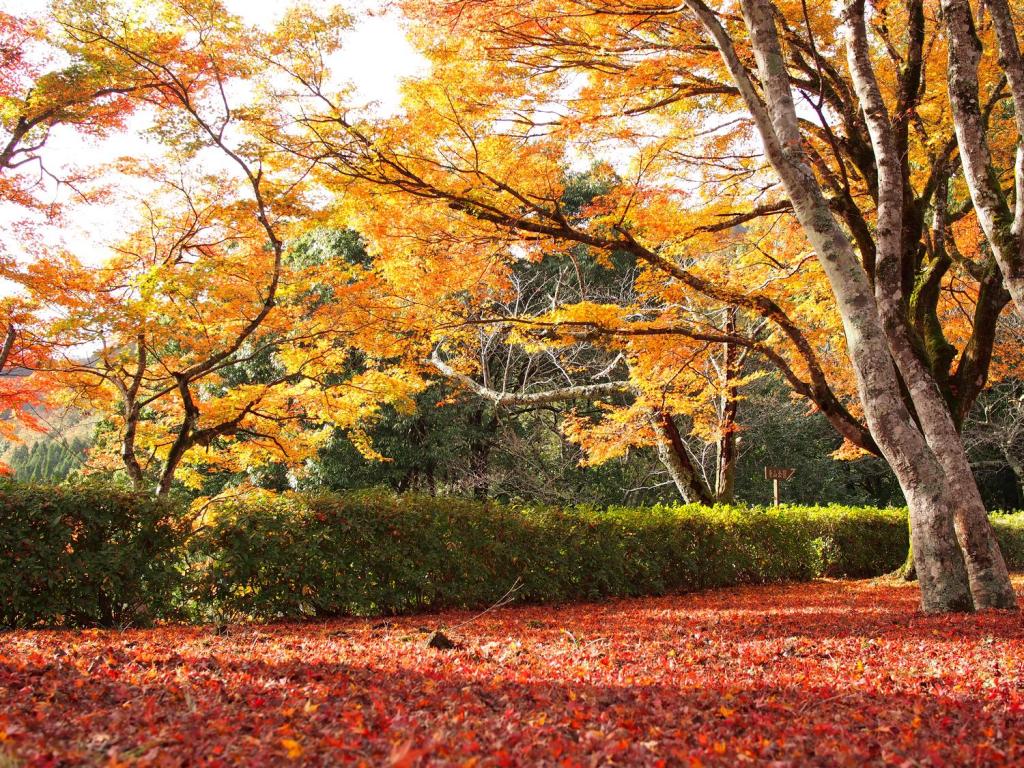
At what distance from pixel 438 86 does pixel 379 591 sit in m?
4.81

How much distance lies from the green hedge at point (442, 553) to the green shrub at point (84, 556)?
329mm

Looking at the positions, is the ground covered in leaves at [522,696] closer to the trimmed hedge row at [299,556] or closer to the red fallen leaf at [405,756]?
the red fallen leaf at [405,756]

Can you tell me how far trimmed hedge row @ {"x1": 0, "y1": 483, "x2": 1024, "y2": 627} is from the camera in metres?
5.56

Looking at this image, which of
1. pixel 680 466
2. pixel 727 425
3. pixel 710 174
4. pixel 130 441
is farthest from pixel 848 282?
pixel 130 441

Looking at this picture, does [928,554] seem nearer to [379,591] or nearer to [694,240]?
[694,240]

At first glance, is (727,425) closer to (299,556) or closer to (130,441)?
(299,556)

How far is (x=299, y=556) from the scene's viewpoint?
20.9ft

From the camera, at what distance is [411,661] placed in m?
3.97

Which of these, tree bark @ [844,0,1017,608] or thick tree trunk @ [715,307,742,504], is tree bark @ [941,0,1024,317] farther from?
thick tree trunk @ [715,307,742,504]

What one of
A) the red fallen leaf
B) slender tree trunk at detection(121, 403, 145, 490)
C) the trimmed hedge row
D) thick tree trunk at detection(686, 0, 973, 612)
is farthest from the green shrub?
thick tree trunk at detection(686, 0, 973, 612)

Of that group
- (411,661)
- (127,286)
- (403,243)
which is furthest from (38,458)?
(411,661)

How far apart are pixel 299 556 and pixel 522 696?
3779 millimetres

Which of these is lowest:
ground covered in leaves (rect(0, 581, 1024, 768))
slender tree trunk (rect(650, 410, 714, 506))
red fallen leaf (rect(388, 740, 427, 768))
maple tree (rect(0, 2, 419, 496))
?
ground covered in leaves (rect(0, 581, 1024, 768))

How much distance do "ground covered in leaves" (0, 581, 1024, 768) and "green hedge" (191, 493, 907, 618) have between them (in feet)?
2.94
